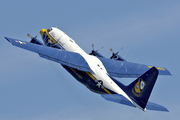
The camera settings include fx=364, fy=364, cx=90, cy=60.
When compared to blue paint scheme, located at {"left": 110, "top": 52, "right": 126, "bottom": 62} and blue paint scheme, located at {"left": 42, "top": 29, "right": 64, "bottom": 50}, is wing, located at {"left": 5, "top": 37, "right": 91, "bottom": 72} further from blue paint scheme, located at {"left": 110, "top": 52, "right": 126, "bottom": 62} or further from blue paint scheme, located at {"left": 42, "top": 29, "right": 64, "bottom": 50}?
blue paint scheme, located at {"left": 110, "top": 52, "right": 126, "bottom": 62}

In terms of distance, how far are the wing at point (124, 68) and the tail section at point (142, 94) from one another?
263 inches

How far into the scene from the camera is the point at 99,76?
2136 inches

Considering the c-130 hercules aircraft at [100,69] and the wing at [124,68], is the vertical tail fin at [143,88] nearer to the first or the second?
the c-130 hercules aircraft at [100,69]

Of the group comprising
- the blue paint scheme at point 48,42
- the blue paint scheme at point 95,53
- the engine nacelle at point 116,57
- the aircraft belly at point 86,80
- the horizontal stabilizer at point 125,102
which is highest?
the blue paint scheme at point 48,42

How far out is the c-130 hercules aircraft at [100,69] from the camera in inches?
1943

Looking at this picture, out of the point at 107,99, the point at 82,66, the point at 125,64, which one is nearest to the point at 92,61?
the point at 82,66

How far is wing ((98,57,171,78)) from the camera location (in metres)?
58.1

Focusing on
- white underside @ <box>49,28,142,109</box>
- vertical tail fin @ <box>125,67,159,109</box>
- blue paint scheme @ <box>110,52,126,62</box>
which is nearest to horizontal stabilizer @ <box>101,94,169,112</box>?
vertical tail fin @ <box>125,67,159,109</box>

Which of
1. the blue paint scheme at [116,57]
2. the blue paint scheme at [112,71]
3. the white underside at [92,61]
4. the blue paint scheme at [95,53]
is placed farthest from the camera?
the blue paint scheme at [116,57]

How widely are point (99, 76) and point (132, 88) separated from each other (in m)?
5.62

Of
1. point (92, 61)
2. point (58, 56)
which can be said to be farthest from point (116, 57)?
point (58, 56)

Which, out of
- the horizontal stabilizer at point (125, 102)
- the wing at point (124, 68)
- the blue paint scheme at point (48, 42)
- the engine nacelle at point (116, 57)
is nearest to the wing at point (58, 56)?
the blue paint scheme at point (48, 42)

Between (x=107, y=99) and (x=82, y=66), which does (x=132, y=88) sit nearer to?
(x=107, y=99)

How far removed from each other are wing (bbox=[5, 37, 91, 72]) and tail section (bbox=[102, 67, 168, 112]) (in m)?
7.30
